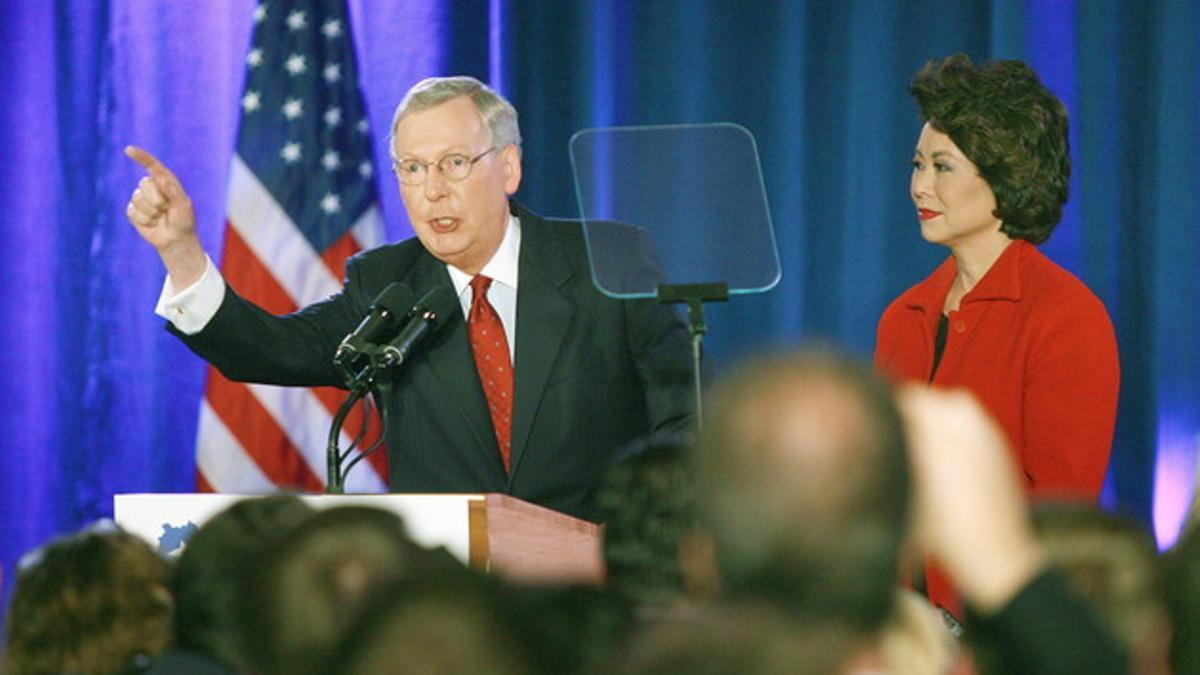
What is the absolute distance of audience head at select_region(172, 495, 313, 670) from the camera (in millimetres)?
Answer: 1635

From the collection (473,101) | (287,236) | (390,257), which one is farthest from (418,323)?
(287,236)

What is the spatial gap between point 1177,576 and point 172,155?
4.55m

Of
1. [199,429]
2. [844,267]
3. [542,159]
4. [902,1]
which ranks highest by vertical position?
[902,1]

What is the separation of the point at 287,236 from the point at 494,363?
5.08ft

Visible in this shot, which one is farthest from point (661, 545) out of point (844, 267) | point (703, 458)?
point (844, 267)

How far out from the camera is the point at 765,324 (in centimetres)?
523

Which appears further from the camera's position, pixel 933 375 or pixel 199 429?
pixel 199 429

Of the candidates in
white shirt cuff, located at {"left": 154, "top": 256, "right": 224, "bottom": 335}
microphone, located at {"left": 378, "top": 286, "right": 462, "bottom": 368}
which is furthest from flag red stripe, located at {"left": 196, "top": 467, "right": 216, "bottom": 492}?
microphone, located at {"left": 378, "top": 286, "right": 462, "bottom": 368}

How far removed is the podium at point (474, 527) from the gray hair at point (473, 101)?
122 centimetres

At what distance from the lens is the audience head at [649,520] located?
1467mm

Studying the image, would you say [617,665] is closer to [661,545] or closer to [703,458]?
[703,458]

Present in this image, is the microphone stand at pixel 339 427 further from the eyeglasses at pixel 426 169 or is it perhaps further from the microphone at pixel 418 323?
the eyeglasses at pixel 426 169

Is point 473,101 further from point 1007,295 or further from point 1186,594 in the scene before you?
point 1186,594

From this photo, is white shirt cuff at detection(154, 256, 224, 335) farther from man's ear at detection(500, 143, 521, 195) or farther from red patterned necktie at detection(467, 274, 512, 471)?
man's ear at detection(500, 143, 521, 195)
